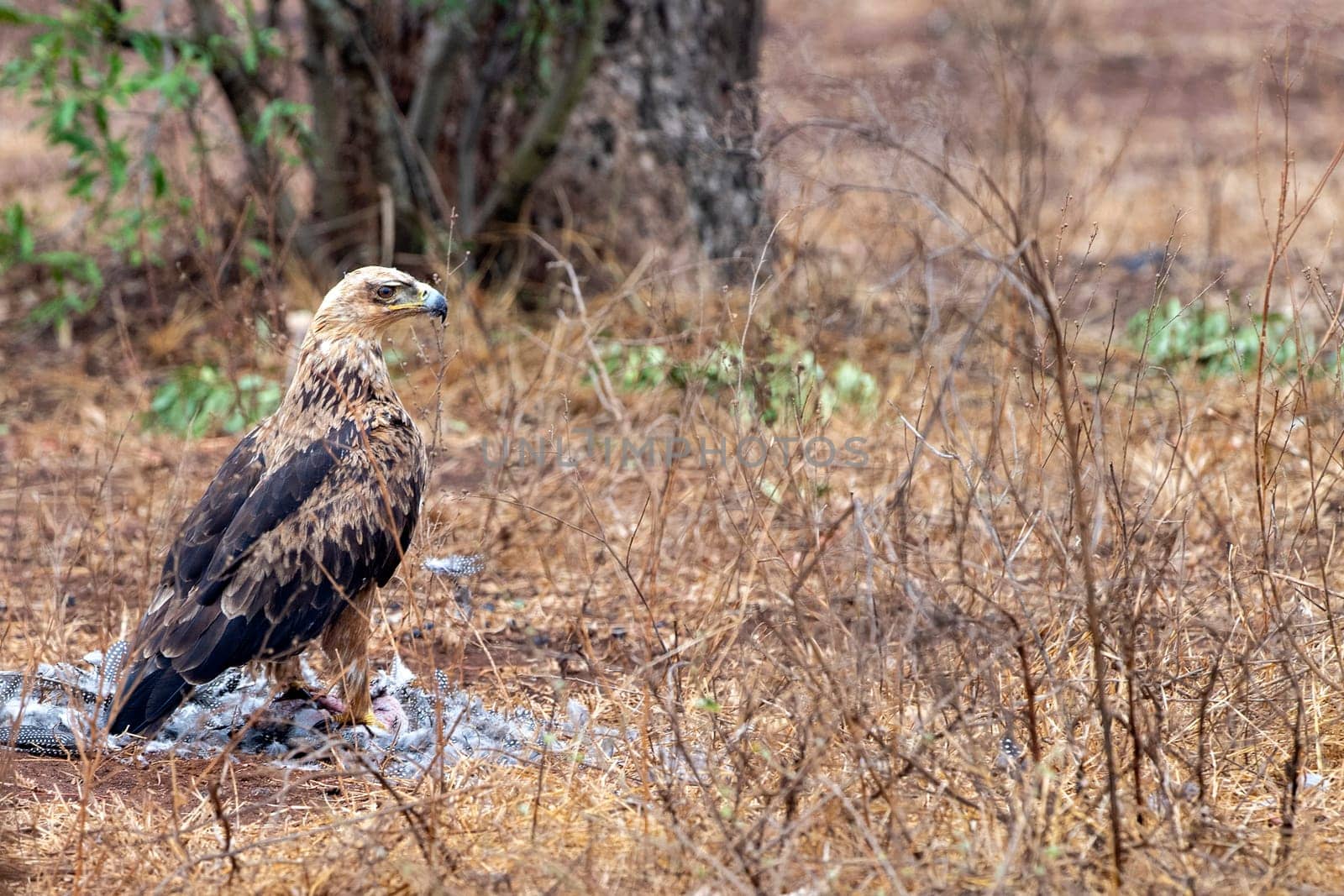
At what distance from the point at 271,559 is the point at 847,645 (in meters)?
1.63

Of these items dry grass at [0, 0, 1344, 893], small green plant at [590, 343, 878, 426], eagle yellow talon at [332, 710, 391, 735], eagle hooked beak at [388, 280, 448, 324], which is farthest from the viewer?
small green plant at [590, 343, 878, 426]

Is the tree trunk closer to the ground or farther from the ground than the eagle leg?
farther from the ground

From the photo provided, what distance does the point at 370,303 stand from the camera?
165 inches

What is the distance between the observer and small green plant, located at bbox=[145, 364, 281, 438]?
6.37 meters

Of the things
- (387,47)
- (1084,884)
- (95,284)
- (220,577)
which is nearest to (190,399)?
(95,284)

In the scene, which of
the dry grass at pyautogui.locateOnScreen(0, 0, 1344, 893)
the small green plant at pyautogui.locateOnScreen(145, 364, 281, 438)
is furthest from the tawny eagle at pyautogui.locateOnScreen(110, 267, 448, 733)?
the small green plant at pyautogui.locateOnScreen(145, 364, 281, 438)

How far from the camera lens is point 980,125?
7773 millimetres

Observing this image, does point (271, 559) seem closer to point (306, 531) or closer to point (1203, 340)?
point (306, 531)

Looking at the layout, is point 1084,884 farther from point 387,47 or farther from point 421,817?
point 387,47

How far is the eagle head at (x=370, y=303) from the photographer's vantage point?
13.7 ft

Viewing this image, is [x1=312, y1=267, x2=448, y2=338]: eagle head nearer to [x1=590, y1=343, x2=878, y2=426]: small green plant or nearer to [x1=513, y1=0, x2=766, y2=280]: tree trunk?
[x1=590, y1=343, x2=878, y2=426]: small green plant

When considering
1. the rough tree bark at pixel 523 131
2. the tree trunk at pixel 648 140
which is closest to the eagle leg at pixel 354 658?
the rough tree bark at pixel 523 131

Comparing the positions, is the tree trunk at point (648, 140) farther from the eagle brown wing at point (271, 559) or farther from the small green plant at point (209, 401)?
the eagle brown wing at point (271, 559)

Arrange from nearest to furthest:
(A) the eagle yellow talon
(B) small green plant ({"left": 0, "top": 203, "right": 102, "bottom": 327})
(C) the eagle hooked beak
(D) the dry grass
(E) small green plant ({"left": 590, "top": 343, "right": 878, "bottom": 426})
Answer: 1. (D) the dry grass
2. (A) the eagle yellow talon
3. (C) the eagle hooked beak
4. (E) small green plant ({"left": 590, "top": 343, "right": 878, "bottom": 426})
5. (B) small green plant ({"left": 0, "top": 203, "right": 102, "bottom": 327})
